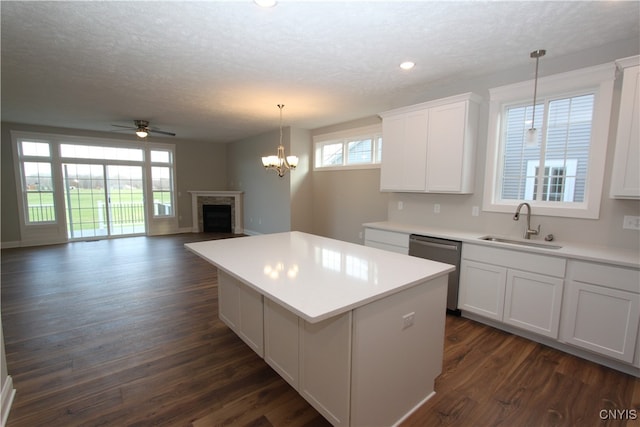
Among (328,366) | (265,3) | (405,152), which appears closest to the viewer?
(328,366)

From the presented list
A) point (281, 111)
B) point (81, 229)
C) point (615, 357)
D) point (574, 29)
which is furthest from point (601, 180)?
point (81, 229)

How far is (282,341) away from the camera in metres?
1.89

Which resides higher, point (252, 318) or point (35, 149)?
point (35, 149)

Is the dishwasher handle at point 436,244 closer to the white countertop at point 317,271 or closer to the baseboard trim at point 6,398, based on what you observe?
the white countertop at point 317,271

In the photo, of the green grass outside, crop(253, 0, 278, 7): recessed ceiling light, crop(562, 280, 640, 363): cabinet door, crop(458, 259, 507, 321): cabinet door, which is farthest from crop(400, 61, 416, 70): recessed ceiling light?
the green grass outside

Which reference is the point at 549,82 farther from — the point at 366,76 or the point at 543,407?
the point at 543,407

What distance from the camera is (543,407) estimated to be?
187cm

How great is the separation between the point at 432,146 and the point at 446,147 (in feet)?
0.57

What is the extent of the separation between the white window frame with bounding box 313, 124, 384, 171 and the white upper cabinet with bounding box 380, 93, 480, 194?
1.13 metres

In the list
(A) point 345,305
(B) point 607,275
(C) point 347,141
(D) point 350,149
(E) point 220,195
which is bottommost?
(B) point 607,275

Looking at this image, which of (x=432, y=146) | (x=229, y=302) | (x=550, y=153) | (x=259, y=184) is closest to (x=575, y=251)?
(x=550, y=153)

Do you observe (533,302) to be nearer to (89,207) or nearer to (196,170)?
(196,170)

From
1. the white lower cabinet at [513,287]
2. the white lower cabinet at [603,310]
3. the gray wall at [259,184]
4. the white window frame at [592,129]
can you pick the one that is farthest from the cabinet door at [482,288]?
the gray wall at [259,184]

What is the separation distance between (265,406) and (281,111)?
4.22 meters
